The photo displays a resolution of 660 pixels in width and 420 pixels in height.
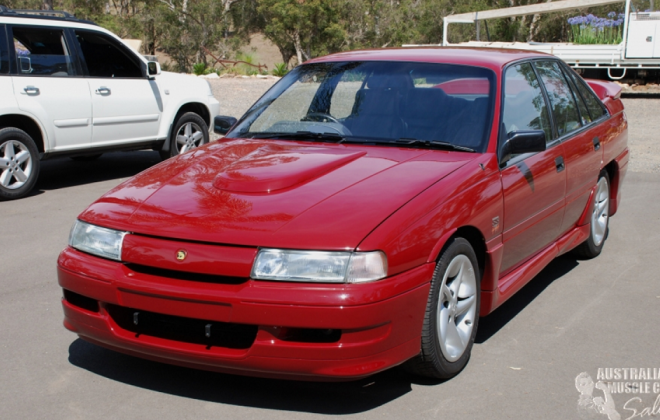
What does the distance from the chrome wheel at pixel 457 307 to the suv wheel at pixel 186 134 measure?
6621 millimetres

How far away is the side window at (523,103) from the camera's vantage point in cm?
450

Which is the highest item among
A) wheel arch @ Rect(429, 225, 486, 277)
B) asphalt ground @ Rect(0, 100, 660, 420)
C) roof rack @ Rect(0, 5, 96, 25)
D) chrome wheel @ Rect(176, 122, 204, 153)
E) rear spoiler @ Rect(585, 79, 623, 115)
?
roof rack @ Rect(0, 5, 96, 25)

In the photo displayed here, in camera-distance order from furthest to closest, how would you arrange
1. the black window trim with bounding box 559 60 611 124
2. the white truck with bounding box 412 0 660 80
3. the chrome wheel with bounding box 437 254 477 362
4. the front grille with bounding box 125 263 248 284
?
the white truck with bounding box 412 0 660 80, the black window trim with bounding box 559 60 611 124, the chrome wheel with bounding box 437 254 477 362, the front grille with bounding box 125 263 248 284

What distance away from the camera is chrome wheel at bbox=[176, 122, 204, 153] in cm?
996

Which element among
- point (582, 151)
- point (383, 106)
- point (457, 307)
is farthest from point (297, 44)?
point (457, 307)

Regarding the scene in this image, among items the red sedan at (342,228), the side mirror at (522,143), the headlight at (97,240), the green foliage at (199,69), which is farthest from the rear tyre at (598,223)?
the green foliage at (199,69)

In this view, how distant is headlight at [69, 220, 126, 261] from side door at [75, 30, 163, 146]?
217 inches

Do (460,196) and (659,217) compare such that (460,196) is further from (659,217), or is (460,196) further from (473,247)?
(659,217)

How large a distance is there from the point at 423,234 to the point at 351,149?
1.00 meters

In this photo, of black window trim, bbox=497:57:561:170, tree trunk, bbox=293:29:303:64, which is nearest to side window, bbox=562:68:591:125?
black window trim, bbox=497:57:561:170

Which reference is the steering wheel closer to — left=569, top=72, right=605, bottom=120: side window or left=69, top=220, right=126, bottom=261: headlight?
left=69, top=220, right=126, bottom=261: headlight

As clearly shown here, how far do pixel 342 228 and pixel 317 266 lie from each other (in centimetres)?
21

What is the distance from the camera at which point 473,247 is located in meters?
3.98

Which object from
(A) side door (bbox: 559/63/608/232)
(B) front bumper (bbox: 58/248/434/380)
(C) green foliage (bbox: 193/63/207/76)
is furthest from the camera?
(C) green foliage (bbox: 193/63/207/76)
